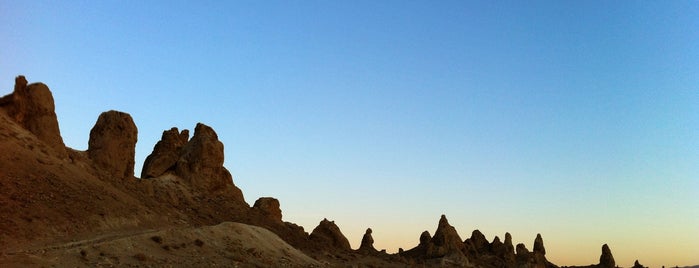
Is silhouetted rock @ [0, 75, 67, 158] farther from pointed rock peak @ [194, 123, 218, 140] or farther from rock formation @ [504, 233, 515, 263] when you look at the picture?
rock formation @ [504, 233, 515, 263]

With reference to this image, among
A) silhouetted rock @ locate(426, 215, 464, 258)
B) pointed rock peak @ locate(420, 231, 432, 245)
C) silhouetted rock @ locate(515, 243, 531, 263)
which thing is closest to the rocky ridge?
silhouetted rock @ locate(426, 215, 464, 258)

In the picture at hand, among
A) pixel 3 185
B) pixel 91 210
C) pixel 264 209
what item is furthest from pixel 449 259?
A: pixel 3 185

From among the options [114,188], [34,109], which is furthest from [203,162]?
[34,109]

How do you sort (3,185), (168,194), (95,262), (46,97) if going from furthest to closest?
1. (168,194)
2. (46,97)
3. (3,185)
4. (95,262)

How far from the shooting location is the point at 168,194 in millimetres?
64625

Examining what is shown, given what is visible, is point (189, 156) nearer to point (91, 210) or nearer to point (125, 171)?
point (125, 171)

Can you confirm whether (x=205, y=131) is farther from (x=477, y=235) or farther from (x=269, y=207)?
(x=477, y=235)

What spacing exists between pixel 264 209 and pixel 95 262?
45284 mm

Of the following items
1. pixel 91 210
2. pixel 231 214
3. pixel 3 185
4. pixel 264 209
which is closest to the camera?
pixel 3 185

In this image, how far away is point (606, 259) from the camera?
130875 millimetres

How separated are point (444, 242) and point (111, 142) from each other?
63.2 metres

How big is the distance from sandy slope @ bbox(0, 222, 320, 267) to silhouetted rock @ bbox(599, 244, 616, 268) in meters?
99.8

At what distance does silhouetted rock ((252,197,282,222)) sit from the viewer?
77.7m

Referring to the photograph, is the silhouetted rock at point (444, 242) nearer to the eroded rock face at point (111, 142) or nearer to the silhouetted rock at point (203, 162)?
the silhouetted rock at point (203, 162)
